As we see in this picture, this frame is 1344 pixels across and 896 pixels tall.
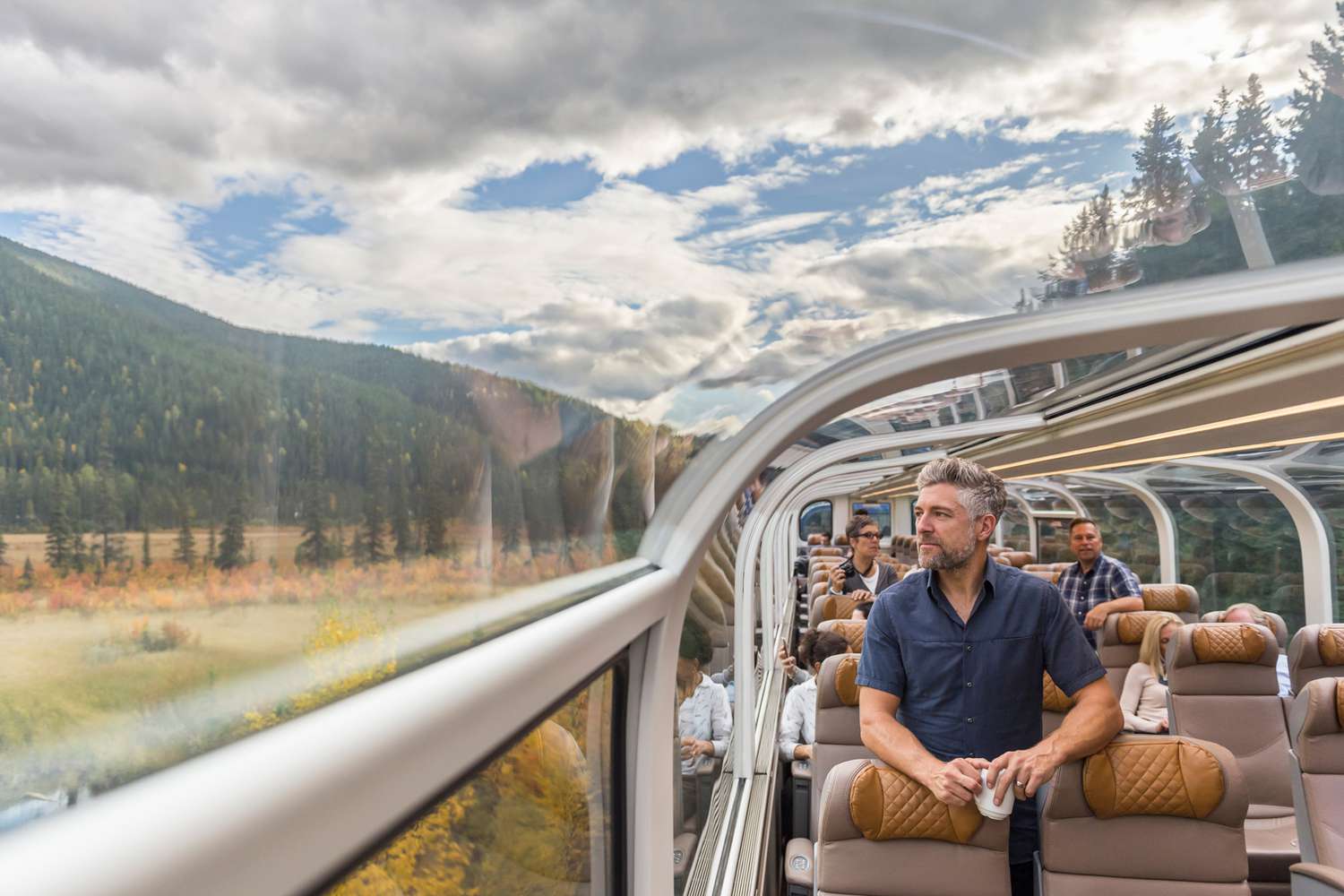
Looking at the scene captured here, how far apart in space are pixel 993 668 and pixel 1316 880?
110cm

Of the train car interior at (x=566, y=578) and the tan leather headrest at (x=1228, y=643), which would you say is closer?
the train car interior at (x=566, y=578)

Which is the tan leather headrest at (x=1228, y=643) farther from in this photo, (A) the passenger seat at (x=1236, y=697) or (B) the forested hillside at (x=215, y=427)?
(B) the forested hillside at (x=215, y=427)

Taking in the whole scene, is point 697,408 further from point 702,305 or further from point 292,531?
point 292,531

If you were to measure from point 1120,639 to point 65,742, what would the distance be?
588cm

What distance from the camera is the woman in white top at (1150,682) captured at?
16.9 feet

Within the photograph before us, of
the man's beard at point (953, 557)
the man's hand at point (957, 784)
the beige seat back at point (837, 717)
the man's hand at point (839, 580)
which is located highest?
the man's beard at point (953, 557)

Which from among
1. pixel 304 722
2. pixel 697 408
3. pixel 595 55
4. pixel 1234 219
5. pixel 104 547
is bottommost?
pixel 304 722

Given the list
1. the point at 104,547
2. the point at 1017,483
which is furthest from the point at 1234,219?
the point at 1017,483

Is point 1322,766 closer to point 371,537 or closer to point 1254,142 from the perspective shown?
point 1254,142

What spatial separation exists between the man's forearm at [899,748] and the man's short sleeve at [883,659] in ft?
0.38

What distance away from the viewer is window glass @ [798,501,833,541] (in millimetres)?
26219

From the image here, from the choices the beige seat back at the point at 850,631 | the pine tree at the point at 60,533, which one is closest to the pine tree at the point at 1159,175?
the pine tree at the point at 60,533

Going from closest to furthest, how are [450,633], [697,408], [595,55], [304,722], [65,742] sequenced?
[65,742] < [304,722] < [450,633] < [595,55] < [697,408]

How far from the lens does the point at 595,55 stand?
0.96 metres
